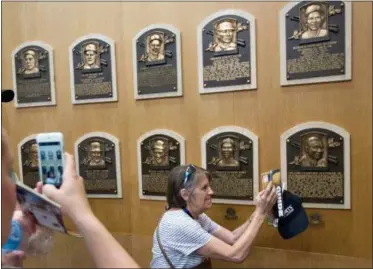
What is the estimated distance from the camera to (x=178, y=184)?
39.9 inches

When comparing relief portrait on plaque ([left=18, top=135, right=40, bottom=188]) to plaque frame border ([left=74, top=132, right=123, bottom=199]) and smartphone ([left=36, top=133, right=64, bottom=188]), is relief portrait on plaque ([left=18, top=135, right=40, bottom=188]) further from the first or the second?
A: smartphone ([left=36, top=133, right=64, bottom=188])

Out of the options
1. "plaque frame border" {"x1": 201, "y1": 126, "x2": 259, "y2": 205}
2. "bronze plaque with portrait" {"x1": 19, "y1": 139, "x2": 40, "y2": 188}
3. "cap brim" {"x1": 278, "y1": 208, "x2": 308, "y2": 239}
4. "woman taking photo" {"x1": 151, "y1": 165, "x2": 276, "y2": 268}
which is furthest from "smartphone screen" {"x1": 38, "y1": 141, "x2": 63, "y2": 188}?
"cap brim" {"x1": 278, "y1": 208, "x2": 308, "y2": 239}

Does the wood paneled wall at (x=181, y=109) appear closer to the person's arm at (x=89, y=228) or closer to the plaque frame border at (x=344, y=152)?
the plaque frame border at (x=344, y=152)

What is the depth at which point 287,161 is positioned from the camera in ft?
3.57

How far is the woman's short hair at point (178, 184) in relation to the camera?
39.5 inches

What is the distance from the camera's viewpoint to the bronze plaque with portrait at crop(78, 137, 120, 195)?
1090mm

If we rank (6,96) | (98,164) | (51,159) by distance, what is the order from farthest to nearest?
1. (98,164)
2. (6,96)
3. (51,159)

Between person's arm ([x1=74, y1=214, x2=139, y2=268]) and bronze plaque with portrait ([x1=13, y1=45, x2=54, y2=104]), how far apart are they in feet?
2.45

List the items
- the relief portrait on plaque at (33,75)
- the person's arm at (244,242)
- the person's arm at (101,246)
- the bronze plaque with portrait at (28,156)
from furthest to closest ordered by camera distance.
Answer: the relief portrait on plaque at (33,75)
the person's arm at (244,242)
the bronze plaque with portrait at (28,156)
the person's arm at (101,246)

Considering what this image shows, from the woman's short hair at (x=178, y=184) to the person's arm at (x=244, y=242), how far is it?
0.14 m

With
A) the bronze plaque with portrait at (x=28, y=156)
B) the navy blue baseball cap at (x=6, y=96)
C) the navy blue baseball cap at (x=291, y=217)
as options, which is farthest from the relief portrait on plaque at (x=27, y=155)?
the navy blue baseball cap at (x=291, y=217)

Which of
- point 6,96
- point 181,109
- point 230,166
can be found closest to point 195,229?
point 230,166

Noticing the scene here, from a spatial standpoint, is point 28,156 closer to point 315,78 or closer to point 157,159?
point 157,159

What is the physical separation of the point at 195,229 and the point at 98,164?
0.39 m
